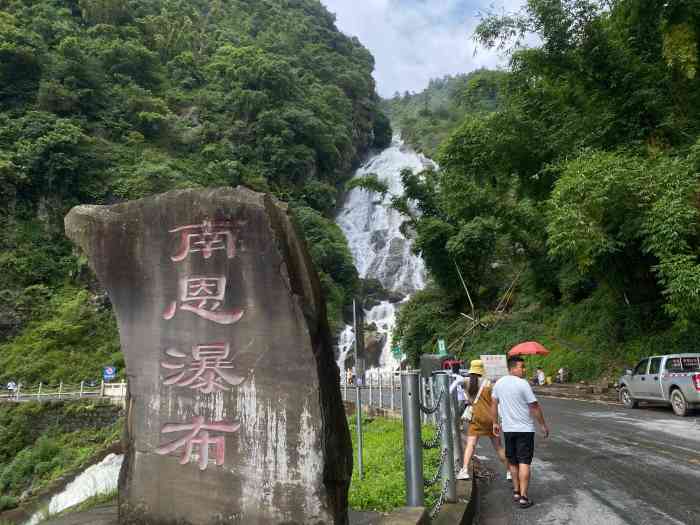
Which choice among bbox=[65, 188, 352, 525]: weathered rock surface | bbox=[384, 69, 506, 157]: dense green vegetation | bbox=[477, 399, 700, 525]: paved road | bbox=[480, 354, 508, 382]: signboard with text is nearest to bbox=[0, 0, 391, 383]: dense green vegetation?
bbox=[384, 69, 506, 157]: dense green vegetation

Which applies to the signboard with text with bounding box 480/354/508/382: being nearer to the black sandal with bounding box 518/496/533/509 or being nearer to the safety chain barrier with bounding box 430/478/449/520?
the black sandal with bounding box 518/496/533/509

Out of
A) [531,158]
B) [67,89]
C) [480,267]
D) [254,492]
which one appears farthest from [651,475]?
[67,89]

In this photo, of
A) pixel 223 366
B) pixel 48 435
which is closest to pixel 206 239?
pixel 223 366

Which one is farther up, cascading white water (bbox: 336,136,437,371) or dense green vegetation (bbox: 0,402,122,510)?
cascading white water (bbox: 336,136,437,371)

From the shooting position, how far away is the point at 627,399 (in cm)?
1360

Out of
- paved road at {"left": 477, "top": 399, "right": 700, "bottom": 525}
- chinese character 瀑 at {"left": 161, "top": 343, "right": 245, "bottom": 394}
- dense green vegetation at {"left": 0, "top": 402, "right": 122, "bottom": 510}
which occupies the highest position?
chinese character 瀑 at {"left": 161, "top": 343, "right": 245, "bottom": 394}

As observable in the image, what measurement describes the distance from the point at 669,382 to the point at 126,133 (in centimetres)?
3865

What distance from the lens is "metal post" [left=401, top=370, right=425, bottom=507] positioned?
400cm

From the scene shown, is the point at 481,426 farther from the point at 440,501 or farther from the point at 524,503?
the point at 440,501

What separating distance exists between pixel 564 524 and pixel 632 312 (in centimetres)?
1481

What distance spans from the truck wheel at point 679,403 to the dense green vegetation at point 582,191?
1.64m

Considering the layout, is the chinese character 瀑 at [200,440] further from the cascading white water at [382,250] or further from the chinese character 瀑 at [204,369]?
the cascading white water at [382,250]

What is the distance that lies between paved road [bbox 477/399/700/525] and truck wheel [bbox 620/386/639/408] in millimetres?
3037

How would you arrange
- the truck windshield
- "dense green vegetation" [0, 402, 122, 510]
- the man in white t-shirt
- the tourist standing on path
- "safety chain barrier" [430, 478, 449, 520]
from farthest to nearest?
"dense green vegetation" [0, 402, 122, 510] → the truck windshield → the tourist standing on path → the man in white t-shirt → "safety chain barrier" [430, 478, 449, 520]
